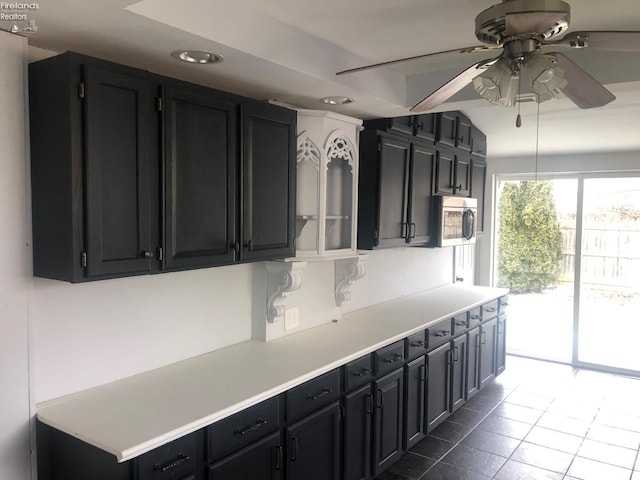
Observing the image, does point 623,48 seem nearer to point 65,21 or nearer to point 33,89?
point 65,21

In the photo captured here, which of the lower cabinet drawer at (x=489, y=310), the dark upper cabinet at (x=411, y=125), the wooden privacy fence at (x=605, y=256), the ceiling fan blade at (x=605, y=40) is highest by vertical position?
the dark upper cabinet at (x=411, y=125)

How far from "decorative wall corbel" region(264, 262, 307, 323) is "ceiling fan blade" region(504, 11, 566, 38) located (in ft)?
5.44

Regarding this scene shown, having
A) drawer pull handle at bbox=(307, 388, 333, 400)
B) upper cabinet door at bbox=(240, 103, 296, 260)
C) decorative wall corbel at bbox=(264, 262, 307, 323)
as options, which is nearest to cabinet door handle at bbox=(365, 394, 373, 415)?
drawer pull handle at bbox=(307, 388, 333, 400)

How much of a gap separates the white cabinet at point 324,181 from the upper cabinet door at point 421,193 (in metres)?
0.73

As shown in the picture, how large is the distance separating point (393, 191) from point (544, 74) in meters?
1.98

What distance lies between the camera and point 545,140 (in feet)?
15.5

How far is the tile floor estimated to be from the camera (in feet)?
10.7

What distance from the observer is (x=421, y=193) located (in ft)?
12.5

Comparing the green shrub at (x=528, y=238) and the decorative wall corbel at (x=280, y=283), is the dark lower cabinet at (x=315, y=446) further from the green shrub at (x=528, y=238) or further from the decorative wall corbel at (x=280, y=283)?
the green shrub at (x=528, y=238)

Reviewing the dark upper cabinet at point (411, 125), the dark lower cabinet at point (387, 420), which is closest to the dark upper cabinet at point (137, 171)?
the dark upper cabinet at point (411, 125)

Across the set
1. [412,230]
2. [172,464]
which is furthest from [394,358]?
[172,464]

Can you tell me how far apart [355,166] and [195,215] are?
128cm

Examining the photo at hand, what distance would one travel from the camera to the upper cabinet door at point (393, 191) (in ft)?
11.0

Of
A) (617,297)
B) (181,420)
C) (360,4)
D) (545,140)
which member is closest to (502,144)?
(545,140)
